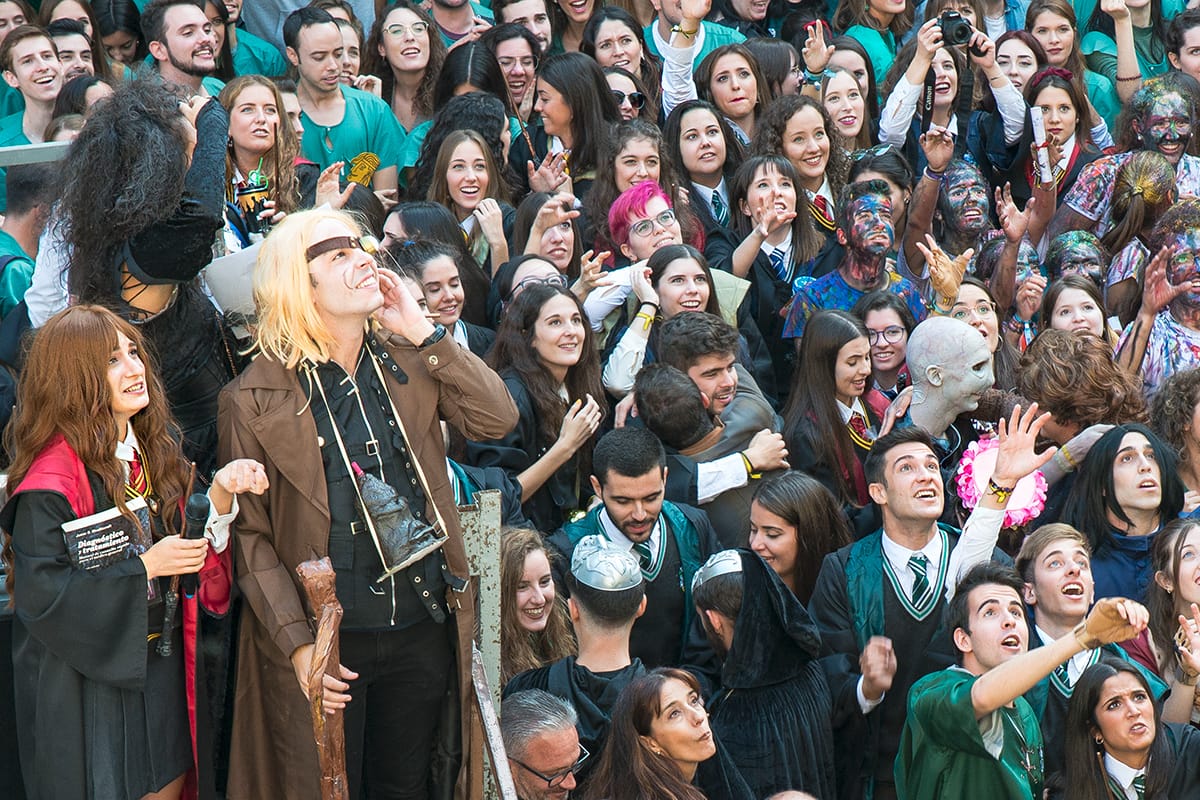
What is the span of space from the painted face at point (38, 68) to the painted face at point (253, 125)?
4.89ft

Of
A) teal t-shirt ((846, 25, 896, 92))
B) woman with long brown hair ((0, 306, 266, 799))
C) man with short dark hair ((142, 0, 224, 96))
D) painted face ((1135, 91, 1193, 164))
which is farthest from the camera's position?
teal t-shirt ((846, 25, 896, 92))

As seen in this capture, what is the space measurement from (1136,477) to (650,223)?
7.26ft

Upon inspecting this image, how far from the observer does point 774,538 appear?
5.75 meters

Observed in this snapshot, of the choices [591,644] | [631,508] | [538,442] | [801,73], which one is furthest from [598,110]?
[591,644]

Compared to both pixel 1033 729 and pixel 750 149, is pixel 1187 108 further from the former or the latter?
pixel 1033 729

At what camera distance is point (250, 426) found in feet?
13.9

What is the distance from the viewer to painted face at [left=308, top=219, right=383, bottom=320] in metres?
4.29

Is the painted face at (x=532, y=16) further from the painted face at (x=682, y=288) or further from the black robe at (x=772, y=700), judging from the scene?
the black robe at (x=772, y=700)

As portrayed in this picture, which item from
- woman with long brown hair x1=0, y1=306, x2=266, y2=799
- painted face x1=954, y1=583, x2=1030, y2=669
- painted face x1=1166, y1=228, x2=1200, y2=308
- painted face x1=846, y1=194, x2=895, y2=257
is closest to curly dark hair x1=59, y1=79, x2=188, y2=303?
woman with long brown hair x1=0, y1=306, x2=266, y2=799

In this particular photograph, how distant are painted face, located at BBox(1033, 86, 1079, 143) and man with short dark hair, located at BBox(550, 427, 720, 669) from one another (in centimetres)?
368

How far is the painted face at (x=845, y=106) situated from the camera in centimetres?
830

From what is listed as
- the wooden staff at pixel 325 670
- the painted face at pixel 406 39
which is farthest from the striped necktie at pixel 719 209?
the wooden staff at pixel 325 670

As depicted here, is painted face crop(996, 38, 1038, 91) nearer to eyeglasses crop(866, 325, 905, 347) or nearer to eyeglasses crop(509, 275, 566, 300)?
eyeglasses crop(866, 325, 905, 347)

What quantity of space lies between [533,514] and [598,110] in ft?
7.77
